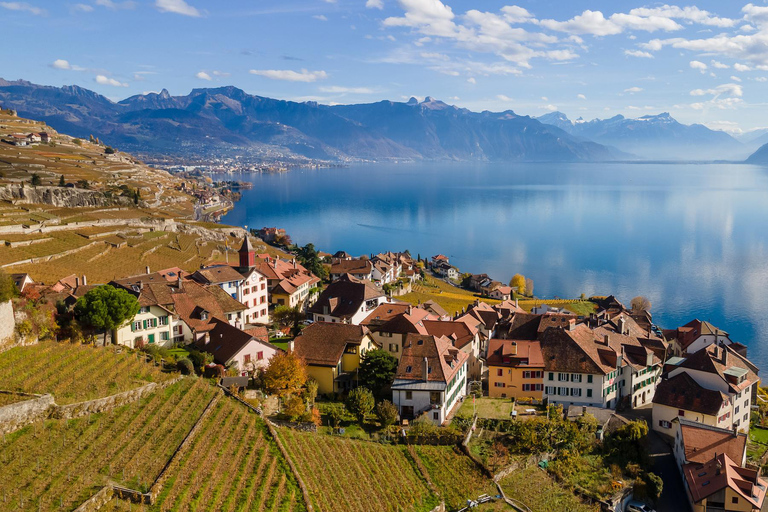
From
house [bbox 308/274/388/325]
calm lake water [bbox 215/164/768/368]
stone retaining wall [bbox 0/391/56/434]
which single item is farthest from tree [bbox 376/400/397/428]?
calm lake water [bbox 215/164/768/368]

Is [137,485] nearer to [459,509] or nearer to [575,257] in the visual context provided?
[459,509]

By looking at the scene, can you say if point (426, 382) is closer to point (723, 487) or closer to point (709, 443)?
point (723, 487)

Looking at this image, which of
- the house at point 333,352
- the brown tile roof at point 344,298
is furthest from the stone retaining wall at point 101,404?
the brown tile roof at point 344,298

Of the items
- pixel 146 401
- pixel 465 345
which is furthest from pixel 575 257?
pixel 146 401

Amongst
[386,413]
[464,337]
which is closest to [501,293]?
[464,337]

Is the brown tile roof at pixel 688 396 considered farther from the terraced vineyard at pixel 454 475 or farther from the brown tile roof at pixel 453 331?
the terraced vineyard at pixel 454 475

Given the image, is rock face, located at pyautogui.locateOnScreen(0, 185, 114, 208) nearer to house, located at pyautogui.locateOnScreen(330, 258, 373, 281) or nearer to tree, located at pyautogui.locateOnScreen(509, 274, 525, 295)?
house, located at pyautogui.locateOnScreen(330, 258, 373, 281)

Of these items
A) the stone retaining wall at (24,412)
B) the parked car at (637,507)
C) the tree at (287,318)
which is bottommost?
the parked car at (637,507)
